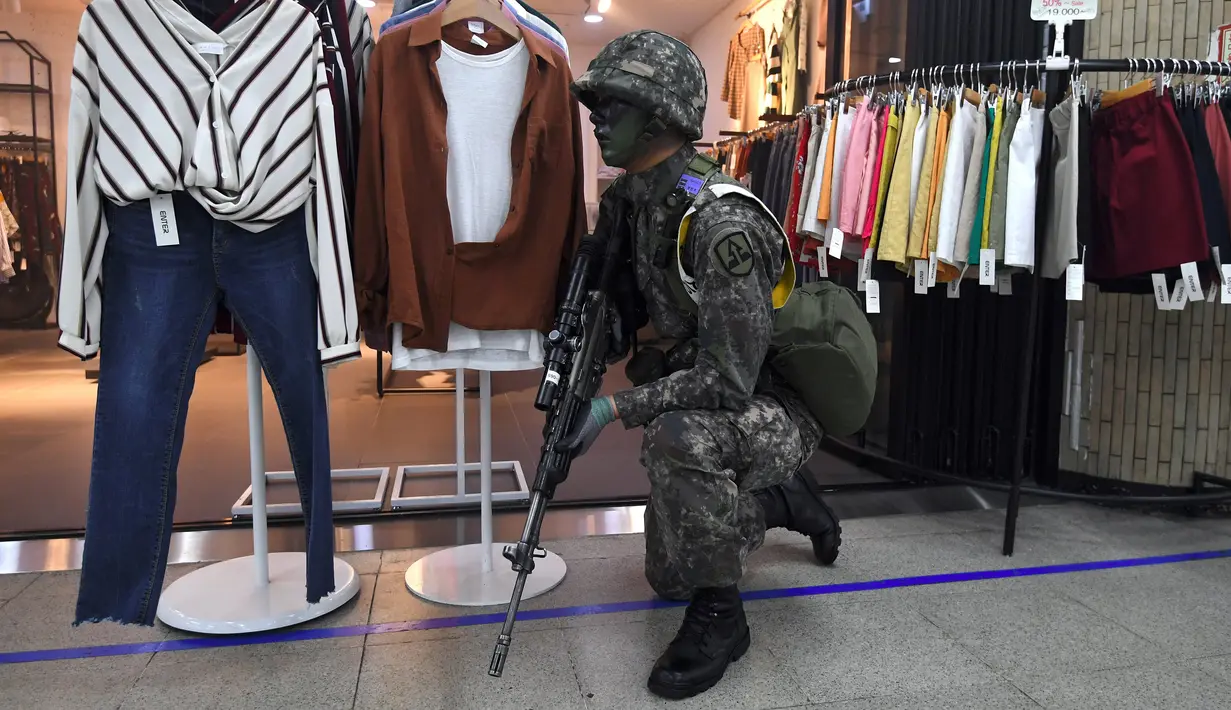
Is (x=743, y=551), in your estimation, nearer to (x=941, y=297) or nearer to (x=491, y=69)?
(x=491, y=69)

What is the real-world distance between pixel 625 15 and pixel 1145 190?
8.80ft

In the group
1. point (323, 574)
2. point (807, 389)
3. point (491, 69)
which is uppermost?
point (491, 69)

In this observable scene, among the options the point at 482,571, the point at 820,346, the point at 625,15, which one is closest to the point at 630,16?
the point at 625,15

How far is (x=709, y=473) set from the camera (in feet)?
6.53

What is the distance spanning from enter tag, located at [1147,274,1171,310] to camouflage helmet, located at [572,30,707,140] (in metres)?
1.80

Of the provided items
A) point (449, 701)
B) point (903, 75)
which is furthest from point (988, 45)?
point (449, 701)

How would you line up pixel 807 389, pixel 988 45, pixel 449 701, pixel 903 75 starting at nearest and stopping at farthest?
pixel 449 701
pixel 807 389
pixel 903 75
pixel 988 45

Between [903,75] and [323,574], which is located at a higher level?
[903,75]

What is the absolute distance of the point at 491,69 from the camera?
2.20m

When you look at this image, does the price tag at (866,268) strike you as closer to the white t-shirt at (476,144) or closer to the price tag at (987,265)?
the price tag at (987,265)

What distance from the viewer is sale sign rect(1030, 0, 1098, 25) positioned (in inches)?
110

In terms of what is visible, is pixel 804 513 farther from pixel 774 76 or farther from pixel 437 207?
pixel 774 76

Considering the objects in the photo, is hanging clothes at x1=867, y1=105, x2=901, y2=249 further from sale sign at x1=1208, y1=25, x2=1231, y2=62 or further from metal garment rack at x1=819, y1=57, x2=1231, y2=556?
sale sign at x1=1208, y1=25, x2=1231, y2=62

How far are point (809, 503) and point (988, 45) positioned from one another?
89.4 inches
